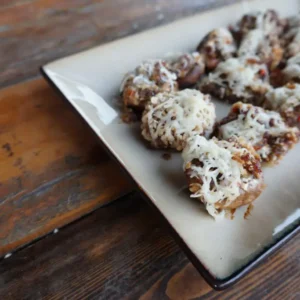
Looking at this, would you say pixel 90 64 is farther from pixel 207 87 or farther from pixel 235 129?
pixel 235 129

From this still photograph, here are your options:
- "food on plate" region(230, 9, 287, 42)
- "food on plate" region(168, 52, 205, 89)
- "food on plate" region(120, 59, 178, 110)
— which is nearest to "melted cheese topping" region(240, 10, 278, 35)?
"food on plate" region(230, 9, 287, 42)

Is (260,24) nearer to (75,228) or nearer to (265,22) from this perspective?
(265,22)

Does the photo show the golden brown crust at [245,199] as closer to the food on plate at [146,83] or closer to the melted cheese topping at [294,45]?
the food on plate at [146,83]

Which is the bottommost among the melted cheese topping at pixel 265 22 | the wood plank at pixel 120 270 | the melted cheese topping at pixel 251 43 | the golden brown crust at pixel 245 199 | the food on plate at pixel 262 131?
the wood plank at pixel 120 270

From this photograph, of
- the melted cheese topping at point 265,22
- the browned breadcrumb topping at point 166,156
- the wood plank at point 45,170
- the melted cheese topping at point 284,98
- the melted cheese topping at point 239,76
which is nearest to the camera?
the wood plank at point 45,170

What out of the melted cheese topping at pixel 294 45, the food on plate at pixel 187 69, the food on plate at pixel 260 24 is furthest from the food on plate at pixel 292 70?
the food on plate at pixel 187 69

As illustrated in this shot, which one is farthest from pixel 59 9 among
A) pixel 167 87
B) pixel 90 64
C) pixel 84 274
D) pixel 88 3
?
pixel 84 274
